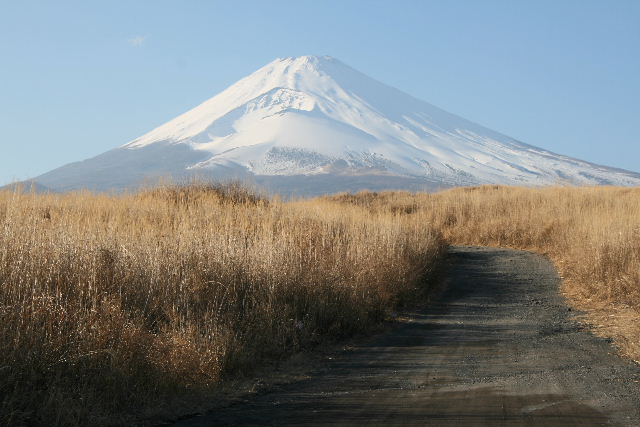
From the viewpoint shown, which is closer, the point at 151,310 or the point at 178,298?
the point at 151,310

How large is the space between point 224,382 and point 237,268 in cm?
290

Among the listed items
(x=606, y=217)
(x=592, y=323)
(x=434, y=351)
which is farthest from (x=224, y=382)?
(x=606, y=217)

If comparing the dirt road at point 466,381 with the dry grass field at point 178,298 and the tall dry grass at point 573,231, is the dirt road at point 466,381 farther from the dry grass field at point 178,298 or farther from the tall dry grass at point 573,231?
the tall dry grass at point 573,231

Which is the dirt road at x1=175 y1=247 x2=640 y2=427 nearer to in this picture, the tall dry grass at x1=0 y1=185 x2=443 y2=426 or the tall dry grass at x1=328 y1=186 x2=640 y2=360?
the tall dry grass at x1=0 y1=185 x2=443 y2=426

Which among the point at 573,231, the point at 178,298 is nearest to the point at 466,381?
the point at 178,298

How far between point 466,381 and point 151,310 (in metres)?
3.73

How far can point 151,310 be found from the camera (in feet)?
27.4

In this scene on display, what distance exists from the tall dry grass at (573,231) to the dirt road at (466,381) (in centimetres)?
101

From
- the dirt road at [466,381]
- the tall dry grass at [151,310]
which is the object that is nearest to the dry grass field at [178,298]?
the tall dry grass at [151,310]

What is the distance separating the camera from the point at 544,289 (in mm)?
15859

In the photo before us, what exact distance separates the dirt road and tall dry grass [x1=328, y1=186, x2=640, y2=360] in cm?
101

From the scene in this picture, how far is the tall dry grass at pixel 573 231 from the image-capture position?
41.9 feet

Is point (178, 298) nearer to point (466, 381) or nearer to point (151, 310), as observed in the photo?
point (151, 310)

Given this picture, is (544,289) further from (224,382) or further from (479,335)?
(224,382)
